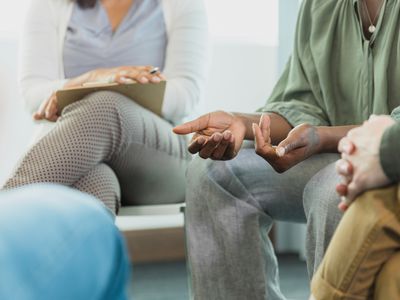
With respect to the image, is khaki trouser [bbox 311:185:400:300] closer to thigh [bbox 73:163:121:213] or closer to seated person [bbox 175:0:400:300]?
seated person [bbox 175:0:400:300]

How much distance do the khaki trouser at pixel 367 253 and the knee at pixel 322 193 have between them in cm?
18

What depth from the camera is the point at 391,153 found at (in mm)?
691

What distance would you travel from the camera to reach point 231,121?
1083mm

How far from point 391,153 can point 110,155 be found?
661 millimetres

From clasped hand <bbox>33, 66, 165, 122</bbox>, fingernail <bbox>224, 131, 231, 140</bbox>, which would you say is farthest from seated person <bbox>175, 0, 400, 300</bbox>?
clasped hand <bbox>33, 66, 165, 122</bbox>

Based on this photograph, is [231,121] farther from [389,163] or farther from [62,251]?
[62,251]

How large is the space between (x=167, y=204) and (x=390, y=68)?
1.92 ft

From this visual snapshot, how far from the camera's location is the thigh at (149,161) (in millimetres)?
1263

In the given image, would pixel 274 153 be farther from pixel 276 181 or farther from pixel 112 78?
pixel 112 78

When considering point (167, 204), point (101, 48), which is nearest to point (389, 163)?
point (167, 204)

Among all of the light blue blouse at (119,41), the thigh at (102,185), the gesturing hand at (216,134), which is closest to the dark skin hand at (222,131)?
the gesturing hand at (216,134)

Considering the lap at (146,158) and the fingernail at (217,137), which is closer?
the fingernail at (217,137)

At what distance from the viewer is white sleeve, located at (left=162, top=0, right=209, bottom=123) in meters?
1.52

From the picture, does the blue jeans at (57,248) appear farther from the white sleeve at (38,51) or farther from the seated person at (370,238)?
the white sleeve at (38,51)
